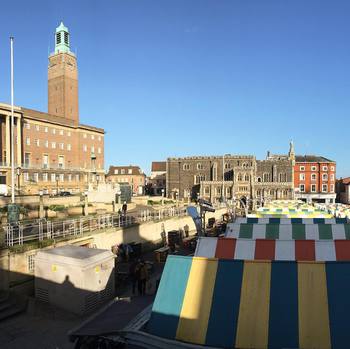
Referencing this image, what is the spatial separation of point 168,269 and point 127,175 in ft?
341

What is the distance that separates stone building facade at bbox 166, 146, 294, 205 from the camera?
237 ft

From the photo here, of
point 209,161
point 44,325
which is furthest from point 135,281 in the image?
point 209,161

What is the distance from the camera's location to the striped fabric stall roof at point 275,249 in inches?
341

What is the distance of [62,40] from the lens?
79312mm

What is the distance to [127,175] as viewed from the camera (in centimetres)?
10981

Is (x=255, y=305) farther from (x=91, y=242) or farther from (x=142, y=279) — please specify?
(x=91, y=242)

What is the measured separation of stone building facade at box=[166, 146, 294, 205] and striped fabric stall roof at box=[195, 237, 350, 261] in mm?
59502

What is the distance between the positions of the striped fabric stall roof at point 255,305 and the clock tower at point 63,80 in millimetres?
73226

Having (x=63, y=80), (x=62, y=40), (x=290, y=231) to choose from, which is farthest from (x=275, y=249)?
(x=62, y=40)

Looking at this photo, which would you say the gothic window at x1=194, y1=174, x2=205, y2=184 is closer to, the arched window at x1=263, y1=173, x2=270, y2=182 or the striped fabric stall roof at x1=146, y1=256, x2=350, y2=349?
the arched window at x1=263, y1=173, x2=270, y2=182

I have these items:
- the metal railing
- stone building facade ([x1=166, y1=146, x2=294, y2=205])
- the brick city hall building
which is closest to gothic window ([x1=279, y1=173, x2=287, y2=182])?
stone building facade ([x1=166, y1=146, x2=294, y2=205])

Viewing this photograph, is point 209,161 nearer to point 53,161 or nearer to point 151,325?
point 53,161

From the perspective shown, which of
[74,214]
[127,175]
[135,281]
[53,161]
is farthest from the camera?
[127,175]

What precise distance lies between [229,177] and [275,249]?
68414 millimetres
